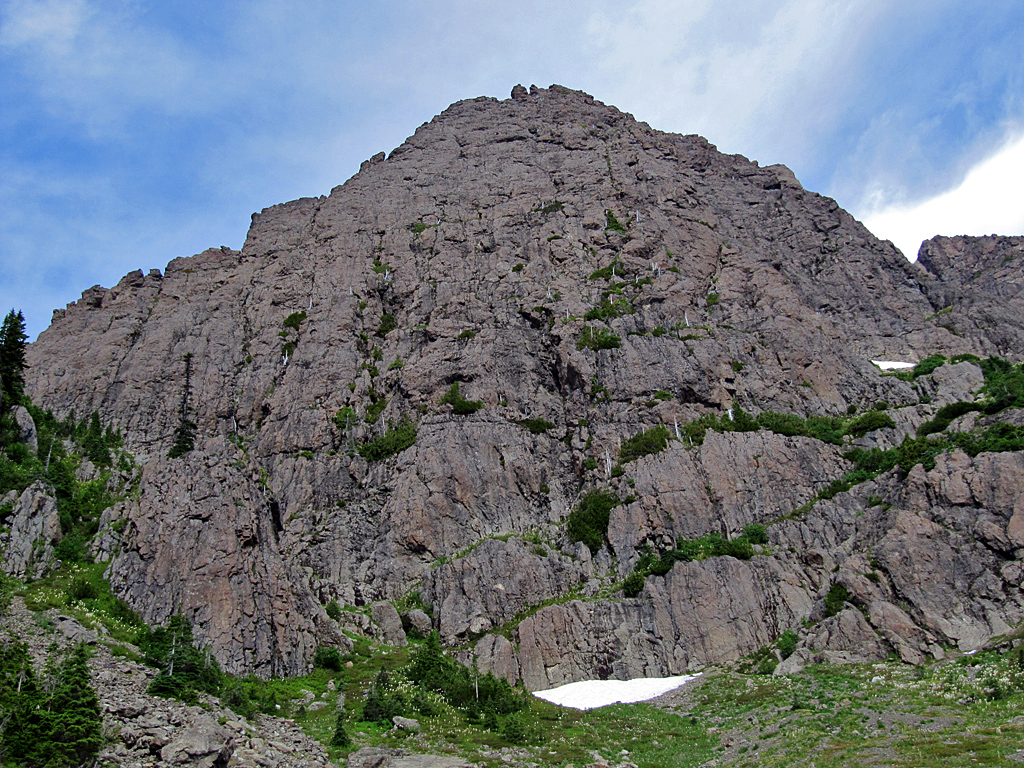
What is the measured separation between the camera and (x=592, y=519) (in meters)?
62.8

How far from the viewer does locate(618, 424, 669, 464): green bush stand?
6650 centimetres

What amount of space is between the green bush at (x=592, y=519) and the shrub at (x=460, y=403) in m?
15.9

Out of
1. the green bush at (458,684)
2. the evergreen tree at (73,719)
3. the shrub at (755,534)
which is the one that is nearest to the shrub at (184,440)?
the green bush at (458,684)

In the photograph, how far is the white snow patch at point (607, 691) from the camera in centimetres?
4731

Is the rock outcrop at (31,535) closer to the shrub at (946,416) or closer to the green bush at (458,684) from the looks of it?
the green bush at (458,684)

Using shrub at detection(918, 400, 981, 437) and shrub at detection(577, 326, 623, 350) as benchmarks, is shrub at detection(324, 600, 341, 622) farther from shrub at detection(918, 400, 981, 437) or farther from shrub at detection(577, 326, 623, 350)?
shrub at detection(918, 400, 981, 437)

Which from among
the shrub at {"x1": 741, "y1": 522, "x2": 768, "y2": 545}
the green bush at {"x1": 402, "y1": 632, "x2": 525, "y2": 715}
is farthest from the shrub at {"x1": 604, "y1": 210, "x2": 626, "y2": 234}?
the green bush at {"x1": 402, "y1": 632, "x2": 525, "y2": 715}

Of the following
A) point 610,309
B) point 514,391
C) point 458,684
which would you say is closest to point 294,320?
point 514,391

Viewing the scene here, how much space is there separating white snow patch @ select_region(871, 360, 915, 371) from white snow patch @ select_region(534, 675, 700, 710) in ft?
190

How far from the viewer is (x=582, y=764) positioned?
31781 millimetres

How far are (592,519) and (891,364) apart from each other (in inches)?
2121

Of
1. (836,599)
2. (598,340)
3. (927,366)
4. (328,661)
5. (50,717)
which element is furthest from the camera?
(927,366)

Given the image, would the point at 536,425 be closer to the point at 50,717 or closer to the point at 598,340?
the point at 598,340

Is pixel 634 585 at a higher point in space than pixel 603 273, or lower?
lower
